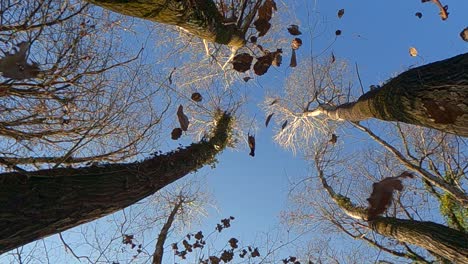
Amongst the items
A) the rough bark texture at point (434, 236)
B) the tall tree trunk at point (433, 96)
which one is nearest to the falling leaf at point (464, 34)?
the tall tree trunk at point (433, 96)

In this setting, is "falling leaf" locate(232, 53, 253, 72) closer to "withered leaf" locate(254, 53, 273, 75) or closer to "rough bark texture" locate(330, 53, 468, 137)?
"withered leaf" locate(254, 53, 273, 75)

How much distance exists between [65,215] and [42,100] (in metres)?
1.97

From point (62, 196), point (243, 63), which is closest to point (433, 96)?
point (243, 63)

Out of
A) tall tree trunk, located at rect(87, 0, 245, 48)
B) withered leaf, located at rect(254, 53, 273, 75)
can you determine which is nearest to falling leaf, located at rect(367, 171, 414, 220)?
withered leaf, located at rect(254, 53, 273, 75)

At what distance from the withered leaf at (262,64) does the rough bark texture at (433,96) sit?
3.42 feet

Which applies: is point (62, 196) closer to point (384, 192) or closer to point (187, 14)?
point (187, 14)

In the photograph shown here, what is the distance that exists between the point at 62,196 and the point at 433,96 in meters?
3.08

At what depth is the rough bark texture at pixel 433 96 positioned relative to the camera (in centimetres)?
282

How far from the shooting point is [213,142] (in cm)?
716

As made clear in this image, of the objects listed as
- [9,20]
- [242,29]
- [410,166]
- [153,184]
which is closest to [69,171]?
[153,184]

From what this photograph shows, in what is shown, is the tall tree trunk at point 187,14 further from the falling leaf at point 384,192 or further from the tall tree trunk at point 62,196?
the falling leaf at point 384,192

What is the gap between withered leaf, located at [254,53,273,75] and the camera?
3.37 meters

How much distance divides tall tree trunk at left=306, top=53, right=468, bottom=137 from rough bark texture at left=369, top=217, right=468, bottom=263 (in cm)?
186

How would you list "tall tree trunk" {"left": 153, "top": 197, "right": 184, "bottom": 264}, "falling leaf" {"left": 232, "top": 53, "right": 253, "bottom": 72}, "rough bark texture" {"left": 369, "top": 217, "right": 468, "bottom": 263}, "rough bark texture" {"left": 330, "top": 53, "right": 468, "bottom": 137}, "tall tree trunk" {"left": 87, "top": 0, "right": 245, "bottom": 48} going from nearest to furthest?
"rough bark texture" {"left": 330, "top": 53, "right": 468, "bottom": 137} → "tall tree trunk" {"left": 87, "top": 0, "right": 245, "bottom": 48} → "falling leaf" {"left": 232, "top": 53, "right": 253, "bottom": 72} → "rough bark texture" {"left": 369, "top": 217, "right": 468, "bottom": 263} → "tall tree trunk" {"left": 153, "top": 197, "right": 184, "bottom": 264}
